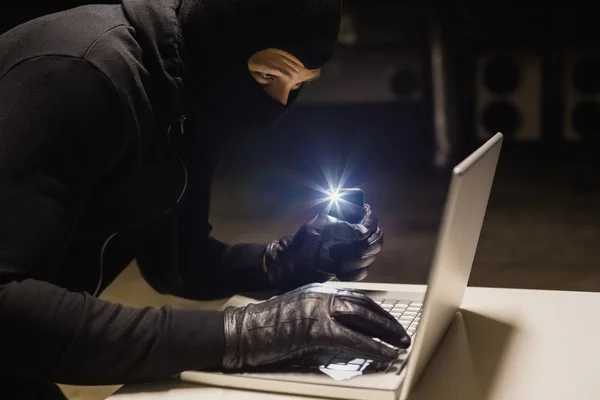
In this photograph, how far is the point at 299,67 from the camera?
1.07m

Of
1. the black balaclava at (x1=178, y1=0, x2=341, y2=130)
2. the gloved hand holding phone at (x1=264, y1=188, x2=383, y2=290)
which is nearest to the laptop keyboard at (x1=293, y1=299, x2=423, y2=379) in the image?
the gloved hand holding phone at (x1=264, y1=188, x2=383, y2=290)

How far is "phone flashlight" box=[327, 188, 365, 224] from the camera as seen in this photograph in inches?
44.7

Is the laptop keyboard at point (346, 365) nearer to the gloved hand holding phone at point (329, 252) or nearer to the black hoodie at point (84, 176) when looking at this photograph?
the black hoodie at point (84, 176)

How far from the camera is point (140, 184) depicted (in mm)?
1005

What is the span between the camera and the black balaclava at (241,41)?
1018 millimetres

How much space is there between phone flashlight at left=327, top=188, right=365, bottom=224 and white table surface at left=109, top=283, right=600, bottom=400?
138mm

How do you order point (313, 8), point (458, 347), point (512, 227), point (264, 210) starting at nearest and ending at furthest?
1. point (458, 347)
2. point (313, 8)
3. point (512, 227)
4. point (264, 210)

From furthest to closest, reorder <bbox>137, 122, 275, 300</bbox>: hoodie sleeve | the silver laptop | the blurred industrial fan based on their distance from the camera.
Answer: the blurred industrial fan
<bbox>137, 122, 275, 300</bbox>: hoodie sleeve
the silver laptop

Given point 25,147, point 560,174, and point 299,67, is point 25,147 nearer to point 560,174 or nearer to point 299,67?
point 299,67

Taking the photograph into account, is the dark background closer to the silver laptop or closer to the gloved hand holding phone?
the gloved hand holding phone

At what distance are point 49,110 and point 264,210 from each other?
2.36 m

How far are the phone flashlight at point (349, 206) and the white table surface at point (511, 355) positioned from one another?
0.45 ft

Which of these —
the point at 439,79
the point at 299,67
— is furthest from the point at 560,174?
the point at 299,67

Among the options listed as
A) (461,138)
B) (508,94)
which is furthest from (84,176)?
(508,94)
